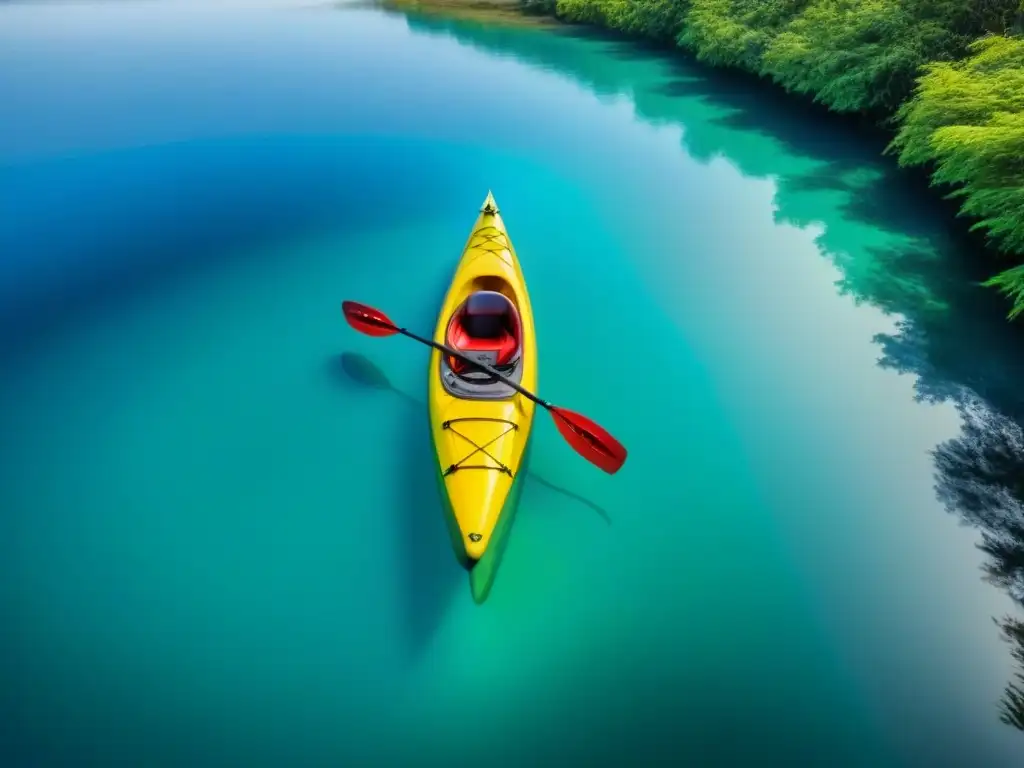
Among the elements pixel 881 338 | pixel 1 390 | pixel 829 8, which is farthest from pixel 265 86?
pixel 881 338

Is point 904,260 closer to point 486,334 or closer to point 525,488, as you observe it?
point 486,334

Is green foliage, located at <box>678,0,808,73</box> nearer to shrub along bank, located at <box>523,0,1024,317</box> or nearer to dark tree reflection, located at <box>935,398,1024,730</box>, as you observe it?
shrub along bank, located at <box>523,0,1024,317</box>

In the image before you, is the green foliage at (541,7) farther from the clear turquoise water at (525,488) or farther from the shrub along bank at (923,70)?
the clear turquoise water at (525,488)

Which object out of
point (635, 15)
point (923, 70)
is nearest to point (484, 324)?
point (923, 70)

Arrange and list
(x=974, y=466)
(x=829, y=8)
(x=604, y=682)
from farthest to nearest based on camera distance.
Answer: (x=829, y=8), (x=974, y=466), (x=604, y=682)

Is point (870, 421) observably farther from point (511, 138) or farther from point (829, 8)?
point (829, 8)

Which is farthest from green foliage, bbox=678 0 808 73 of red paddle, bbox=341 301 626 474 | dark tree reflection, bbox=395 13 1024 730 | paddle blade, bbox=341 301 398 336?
red paddle, bbox=341 301 626 474

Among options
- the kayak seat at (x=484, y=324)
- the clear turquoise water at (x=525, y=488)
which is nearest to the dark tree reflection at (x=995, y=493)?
the clear turquoise water at (x=525, y=488)
